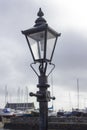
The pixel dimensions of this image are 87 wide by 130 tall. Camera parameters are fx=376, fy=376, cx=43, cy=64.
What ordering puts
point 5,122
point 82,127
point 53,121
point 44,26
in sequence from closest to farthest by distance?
point 44,26 → point 82,127 → point 53,121 → point 5,122

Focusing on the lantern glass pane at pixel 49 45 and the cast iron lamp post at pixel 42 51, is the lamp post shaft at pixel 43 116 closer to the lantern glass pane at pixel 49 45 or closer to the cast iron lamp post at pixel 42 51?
the cast iron lamp post at pixel 42 51

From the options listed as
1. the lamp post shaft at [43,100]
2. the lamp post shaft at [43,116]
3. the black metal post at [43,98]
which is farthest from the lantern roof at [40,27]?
the lamp post shaft at [43,116]

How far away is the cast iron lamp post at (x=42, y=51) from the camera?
23.0ft

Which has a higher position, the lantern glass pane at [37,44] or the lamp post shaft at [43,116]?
the lantern glass pane at [37,44]

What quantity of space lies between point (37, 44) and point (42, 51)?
205 mm

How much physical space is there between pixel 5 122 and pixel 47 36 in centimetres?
6527

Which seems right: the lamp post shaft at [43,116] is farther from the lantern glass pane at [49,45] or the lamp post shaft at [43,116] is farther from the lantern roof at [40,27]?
the lantern roof at [40,27]

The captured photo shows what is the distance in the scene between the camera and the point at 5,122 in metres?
70.9

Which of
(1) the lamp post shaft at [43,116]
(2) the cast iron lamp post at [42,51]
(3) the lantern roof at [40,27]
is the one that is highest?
(3) the lantern roof at [40,27]

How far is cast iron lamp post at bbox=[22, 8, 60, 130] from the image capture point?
7.02 metres

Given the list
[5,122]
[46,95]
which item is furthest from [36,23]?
[5,122]

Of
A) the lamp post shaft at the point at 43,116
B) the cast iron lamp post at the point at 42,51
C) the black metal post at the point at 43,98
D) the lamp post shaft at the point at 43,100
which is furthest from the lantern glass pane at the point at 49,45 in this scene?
the lamp post shaft at the point at 43,116

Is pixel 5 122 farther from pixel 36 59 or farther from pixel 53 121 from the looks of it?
pixel 36 59

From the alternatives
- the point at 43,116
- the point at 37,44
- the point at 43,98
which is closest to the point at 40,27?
the point at 37,44
